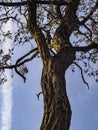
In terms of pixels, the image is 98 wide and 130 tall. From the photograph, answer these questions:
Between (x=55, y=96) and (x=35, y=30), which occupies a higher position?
(x=35, y=30)

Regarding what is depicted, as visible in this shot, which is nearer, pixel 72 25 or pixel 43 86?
pixel 43 86

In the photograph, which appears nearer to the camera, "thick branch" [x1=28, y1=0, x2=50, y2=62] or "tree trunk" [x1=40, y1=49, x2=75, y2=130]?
"tree trunk" [x1=40, y1=49, x2=75, y2=130]

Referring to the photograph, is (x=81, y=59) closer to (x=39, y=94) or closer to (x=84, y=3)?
(x=84, y=3)

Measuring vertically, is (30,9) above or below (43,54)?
above

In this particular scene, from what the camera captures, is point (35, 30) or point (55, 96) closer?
point (55, 96)

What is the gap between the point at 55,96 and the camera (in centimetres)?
940

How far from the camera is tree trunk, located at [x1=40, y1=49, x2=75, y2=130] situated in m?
8.90

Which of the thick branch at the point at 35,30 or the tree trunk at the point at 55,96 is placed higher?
the thick branch at the point at 35,30

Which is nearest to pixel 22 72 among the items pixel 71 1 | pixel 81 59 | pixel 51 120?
pixel 81 59

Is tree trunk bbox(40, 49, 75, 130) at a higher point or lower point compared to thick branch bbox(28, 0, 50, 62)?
lower

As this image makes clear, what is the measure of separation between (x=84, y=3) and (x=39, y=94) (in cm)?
644

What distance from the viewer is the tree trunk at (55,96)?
8905mm

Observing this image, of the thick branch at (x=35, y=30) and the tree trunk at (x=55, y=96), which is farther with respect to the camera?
the thick branch at (x=35, y=30)

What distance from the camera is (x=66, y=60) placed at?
35.5 feet
